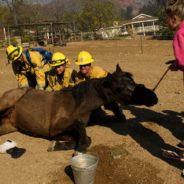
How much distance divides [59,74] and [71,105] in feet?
4.58

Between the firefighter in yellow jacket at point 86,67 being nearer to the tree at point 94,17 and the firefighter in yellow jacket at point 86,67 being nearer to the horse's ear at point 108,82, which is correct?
the horse's ear at point 108,82

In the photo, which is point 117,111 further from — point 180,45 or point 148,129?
point 180,45

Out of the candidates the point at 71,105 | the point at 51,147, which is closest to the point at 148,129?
the point at 71,105

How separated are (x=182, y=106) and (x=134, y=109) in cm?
102

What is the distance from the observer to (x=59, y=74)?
785cm

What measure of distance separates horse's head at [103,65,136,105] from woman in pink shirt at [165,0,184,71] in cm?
188

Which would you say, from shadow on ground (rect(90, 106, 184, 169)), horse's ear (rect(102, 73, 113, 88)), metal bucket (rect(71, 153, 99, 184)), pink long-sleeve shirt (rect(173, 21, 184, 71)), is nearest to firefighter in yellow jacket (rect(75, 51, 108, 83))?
shadow on ground (rect(90, 106, 184, 169))

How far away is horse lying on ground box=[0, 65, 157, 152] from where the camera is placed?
21.0 feet

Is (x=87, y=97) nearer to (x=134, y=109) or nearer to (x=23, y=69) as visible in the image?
(x=134, y=109)

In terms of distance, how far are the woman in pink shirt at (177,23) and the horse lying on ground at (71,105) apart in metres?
1.97

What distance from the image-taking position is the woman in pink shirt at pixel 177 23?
4.36 meters

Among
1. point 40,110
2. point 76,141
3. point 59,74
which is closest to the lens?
point 76,141

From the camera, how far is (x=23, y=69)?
8656mm

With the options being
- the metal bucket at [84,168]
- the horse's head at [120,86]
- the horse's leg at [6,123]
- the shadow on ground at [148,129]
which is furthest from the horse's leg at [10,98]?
the metal bucket at [84,168]
